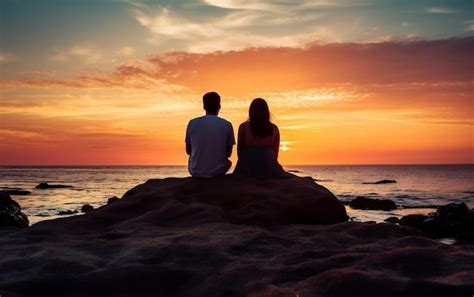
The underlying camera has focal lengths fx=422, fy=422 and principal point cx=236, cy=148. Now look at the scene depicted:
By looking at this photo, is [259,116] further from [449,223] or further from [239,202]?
[449,223]

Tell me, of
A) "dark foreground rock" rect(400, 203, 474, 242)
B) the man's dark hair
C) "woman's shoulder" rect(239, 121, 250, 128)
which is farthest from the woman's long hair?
"dark foreground rock" rect(400, 203, 474, 242)

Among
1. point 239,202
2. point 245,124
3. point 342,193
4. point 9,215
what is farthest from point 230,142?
point 342,193

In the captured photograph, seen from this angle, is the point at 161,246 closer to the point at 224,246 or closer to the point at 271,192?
the point at 224,246

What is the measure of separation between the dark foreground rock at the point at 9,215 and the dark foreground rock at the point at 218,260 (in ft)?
24.7

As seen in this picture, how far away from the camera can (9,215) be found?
522 inches

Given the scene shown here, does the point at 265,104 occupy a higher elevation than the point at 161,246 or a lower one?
higher

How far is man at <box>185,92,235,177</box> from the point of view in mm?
8742

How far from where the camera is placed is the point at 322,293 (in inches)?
128

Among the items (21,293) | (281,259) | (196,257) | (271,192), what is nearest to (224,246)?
(196,257)

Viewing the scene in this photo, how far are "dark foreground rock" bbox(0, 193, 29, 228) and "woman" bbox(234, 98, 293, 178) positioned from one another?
7992mm

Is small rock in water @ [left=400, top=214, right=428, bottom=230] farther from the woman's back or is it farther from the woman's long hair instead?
the woman's long hair

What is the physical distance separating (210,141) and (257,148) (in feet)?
3.56

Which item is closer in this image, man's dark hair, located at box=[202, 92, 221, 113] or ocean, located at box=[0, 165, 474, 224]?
man's dark hair, located at box=[202, 92, 221, 113]

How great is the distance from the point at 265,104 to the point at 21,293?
249 inches
